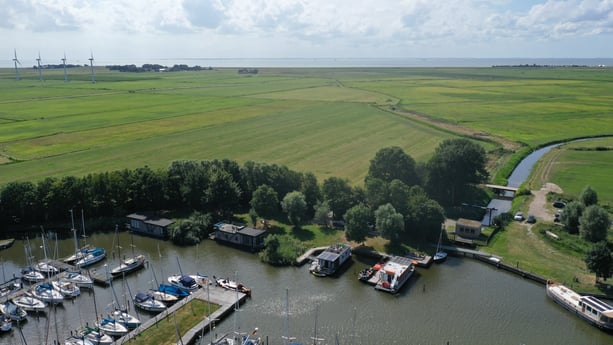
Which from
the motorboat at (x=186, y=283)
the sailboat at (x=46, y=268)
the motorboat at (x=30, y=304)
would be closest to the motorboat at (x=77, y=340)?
the motorboat at (x=30, y=304)

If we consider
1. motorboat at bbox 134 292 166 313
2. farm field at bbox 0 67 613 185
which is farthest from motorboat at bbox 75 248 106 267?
farm field at bbox 0 67 613 185

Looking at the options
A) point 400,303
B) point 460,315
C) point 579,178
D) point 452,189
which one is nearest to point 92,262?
point 400,303

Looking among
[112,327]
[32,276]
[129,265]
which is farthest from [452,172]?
[32,276]

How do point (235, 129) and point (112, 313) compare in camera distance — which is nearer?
point (112, 313)

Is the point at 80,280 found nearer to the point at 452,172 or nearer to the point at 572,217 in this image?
the point at 452,172

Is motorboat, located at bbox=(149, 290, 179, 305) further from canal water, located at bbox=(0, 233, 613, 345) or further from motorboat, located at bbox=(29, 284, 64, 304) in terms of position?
motorboat, located at bbox=(29, 284, 64, 304)

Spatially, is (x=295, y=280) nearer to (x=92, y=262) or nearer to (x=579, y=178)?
(x=92, y=262)
